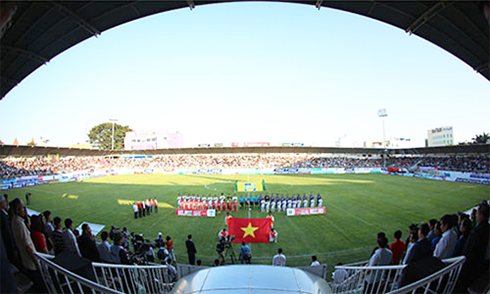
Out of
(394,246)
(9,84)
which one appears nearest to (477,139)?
(394,246)

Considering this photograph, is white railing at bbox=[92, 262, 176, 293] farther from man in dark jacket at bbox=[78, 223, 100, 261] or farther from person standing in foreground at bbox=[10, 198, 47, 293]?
person standing in foreground at bbox=[10, 198, 47, 293]

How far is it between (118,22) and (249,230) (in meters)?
9.90

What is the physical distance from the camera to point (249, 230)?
1098 centimetres

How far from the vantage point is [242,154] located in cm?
6231

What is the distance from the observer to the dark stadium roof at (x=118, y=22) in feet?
21.6

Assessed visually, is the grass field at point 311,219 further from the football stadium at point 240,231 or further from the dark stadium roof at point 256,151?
the dark stadium roof at point 256,151

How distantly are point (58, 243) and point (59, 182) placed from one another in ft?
133

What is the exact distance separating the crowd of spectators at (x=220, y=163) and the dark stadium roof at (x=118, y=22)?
37219mm

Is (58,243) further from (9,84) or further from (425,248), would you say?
(425,248)

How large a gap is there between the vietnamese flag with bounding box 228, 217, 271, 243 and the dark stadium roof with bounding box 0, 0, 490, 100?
358 inches

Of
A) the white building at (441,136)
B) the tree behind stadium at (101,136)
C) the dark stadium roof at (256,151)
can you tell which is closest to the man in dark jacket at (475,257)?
the dark stadium roof at (256,151)

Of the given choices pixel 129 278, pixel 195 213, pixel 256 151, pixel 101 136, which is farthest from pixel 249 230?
pixel 101 136

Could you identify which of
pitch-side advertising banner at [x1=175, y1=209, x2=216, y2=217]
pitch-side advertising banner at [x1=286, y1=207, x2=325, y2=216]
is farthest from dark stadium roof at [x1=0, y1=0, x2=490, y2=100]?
pitch-side advertising banner at [x1=286, y1=207, x2=325, y2=216]

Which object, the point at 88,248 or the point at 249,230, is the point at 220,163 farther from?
the point at 88,248
